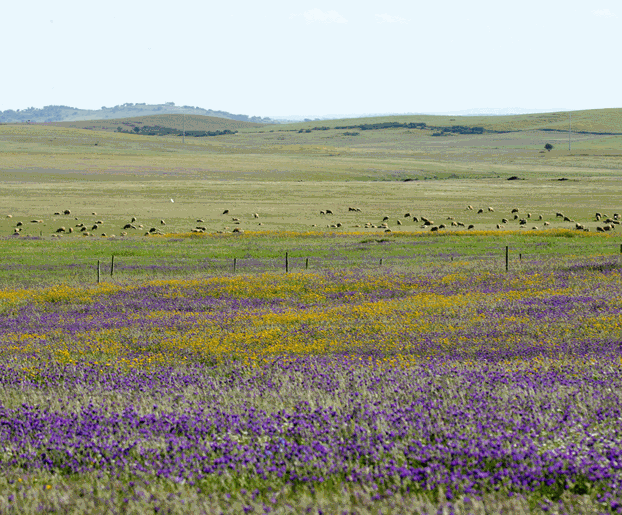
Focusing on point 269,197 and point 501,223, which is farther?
point 269,197

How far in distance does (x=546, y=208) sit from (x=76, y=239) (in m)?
51.8

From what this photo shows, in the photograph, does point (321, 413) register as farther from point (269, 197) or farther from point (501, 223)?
point (269, 197)

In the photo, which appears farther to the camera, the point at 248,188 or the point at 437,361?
the point at 248,188

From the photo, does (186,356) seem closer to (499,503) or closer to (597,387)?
(597,387)

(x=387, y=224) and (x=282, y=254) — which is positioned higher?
(x=387, y=224)

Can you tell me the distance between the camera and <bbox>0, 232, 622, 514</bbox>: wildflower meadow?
5227 millimetres

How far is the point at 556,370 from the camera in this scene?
10.1m

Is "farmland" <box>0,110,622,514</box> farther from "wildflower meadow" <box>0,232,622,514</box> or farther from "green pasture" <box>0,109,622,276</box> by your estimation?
"green pasture" <box>0,109,622,276</box>

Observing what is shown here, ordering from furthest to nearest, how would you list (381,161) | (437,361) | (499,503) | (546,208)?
(381,161)
(546,208)
(437,361)
(499,503)

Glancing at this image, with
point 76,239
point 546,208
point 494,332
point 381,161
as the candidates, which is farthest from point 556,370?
point 381,161

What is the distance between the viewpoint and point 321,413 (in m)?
7.15

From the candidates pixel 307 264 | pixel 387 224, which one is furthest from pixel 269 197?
pixel 307 264

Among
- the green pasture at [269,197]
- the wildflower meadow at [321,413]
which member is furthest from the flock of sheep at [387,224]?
the wildflower meadow at [321,413]

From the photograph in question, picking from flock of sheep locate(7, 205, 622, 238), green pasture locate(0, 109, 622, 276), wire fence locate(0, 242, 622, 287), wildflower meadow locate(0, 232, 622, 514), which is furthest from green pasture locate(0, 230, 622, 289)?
wildflower meadow locate(0, 232, 622, 514)
